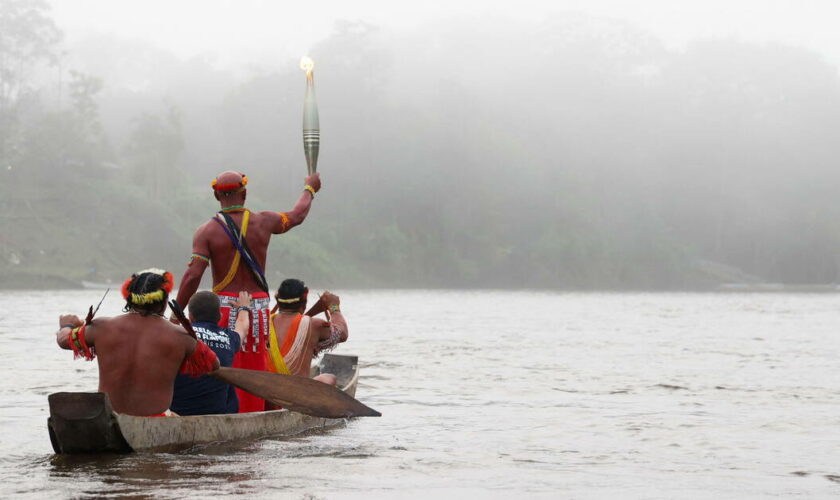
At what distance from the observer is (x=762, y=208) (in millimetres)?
89312

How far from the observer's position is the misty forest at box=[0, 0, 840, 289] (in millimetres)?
67188

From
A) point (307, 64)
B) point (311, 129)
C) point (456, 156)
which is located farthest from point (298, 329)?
point (456, 156)

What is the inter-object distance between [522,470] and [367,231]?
69059 mm

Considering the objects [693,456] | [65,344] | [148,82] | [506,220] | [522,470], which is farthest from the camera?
[148,82]

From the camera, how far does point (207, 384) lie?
839 cm

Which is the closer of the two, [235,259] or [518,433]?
[235,259]

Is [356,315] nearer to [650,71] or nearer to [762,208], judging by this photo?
[762,208]

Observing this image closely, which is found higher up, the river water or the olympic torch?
the olympic torch

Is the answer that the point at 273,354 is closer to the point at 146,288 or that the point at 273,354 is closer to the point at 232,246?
the point at 232,246

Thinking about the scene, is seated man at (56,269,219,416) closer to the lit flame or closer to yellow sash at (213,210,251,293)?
yellow sash at (213,210,251,293)

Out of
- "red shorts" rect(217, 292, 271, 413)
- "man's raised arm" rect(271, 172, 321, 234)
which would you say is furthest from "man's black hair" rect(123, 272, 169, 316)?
"man's raised arm" rect(271, 172, 321, 234)

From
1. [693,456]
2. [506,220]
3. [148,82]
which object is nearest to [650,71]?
[506,220]

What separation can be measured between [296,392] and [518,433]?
2.22m

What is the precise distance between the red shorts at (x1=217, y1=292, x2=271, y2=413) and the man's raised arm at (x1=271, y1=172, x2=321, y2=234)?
544 millimetres
